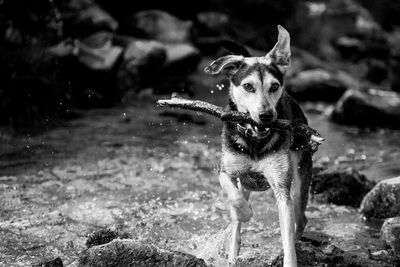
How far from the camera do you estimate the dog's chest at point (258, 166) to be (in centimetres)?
421

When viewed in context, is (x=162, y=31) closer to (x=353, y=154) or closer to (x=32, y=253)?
(x=353, y=154)

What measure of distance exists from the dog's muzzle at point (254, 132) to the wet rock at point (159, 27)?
11.7 meters

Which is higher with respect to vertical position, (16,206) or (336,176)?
(336,176)

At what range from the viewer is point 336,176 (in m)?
6.59

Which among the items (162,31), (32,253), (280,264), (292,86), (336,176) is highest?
(162,31)

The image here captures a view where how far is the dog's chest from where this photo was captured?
13.8ft

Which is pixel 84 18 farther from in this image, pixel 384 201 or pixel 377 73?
pixel 377 73

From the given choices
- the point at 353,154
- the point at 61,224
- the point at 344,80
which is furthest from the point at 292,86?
the point at 61,224

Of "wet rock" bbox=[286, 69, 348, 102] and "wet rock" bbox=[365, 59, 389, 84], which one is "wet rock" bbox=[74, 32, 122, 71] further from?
"wet rock" bbox=[365, 59, 389, 84]

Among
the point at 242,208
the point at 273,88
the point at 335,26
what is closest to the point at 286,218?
the point at 242,208

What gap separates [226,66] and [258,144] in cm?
73

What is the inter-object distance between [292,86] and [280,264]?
1179 centimetres

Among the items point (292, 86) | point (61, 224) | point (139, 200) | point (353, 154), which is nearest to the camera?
point (61, 224)

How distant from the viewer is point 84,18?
45.4 ft
